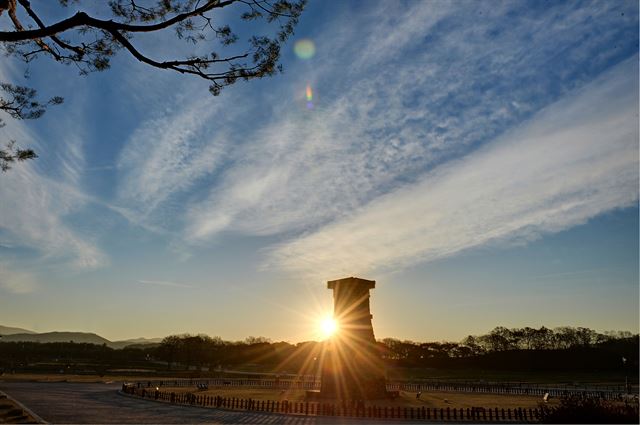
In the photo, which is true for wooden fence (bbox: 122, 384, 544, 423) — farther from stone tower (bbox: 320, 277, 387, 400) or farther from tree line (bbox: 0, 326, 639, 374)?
tree line (bbox: 0, 326, 639, 374)

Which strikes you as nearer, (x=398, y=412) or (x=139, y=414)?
(x=398, y=412)

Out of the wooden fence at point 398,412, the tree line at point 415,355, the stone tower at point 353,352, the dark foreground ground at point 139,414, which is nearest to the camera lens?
the dark foreground ground at point 139,414

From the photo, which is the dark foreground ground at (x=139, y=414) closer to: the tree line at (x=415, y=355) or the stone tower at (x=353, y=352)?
the stone tower at (x=353, y=352)

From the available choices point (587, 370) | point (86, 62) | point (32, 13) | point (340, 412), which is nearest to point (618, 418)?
point (340, 412)

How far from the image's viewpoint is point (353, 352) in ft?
122

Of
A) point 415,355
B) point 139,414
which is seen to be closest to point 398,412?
point 139,414

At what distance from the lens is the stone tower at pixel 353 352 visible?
3662 centimetres

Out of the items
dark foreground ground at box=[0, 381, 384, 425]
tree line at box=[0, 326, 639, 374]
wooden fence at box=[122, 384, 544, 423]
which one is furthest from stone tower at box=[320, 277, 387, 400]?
tree line at box=[0, 326, 639, 374]

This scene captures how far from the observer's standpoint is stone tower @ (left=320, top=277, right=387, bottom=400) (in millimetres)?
36625

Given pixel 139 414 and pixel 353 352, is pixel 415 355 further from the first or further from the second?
pixel 139 414

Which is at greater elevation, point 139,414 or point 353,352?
point 353,352

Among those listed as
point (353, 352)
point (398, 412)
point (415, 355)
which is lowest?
point (415, 355)

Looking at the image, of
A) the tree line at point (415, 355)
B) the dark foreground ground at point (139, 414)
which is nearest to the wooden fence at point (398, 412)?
the dark foreground ground at point (139, 414)

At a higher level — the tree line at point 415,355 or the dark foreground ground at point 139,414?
the dark foreground ground at point 139,414
